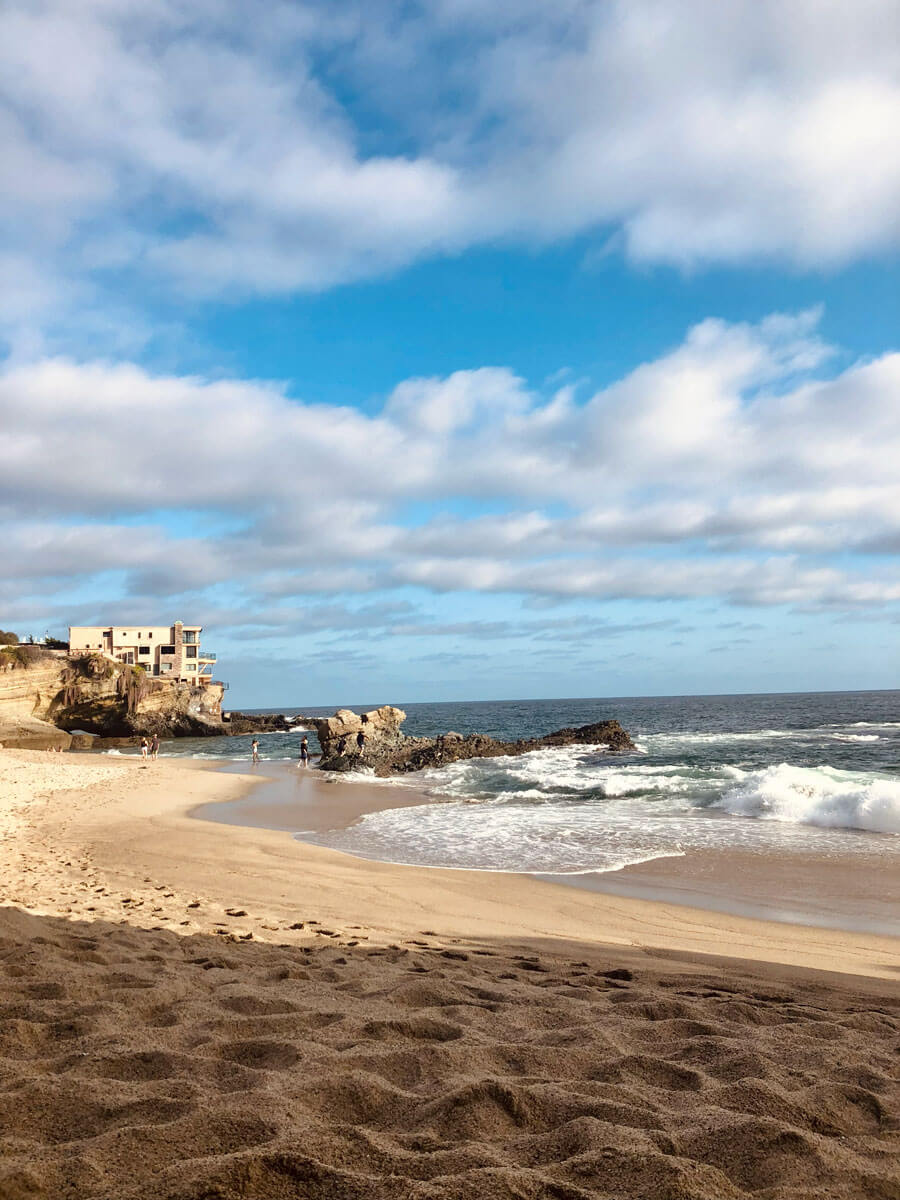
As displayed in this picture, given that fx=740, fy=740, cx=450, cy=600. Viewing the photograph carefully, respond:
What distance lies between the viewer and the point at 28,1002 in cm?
423

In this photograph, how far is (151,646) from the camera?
83688 mm

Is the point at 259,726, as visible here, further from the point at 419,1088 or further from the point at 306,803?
the point at 419,1088

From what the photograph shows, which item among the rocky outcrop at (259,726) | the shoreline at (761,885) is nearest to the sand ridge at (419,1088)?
the shoreline at (761,885)

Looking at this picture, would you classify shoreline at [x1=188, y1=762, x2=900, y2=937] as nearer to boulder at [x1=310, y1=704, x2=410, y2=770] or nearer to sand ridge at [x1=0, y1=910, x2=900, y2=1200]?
sand ridge at [x1=0, y1=910, x2=900, y2=1200]

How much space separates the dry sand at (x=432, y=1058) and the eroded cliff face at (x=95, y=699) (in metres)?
52.3

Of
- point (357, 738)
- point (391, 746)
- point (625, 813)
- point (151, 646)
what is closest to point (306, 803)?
point (625, 813)

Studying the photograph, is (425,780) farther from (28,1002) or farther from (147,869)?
(28,1002)

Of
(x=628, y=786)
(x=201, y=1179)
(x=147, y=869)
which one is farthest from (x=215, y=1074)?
(x=628, y=786)

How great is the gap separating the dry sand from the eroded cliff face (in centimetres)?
5230

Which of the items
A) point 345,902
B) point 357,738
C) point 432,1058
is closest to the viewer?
point 432,1058

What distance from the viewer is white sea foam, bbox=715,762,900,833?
1647 cm

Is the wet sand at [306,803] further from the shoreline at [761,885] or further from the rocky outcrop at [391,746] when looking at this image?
the rocky outcrop at [391,746]

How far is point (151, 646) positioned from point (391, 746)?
56.2 meters

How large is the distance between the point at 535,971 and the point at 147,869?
24.6 feet
